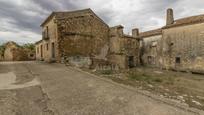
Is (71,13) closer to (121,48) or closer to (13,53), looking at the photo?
(121,48)

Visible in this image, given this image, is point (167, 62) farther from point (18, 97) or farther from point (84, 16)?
point (18, 97)

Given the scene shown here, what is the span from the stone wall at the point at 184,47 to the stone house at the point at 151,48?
1.21 metres

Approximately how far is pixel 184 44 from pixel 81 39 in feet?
39.8

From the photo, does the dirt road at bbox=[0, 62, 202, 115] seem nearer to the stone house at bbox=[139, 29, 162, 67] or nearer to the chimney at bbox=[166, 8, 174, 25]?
the stone house at bbox=[139, 29, 162, 67]

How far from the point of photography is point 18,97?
17.3 feet

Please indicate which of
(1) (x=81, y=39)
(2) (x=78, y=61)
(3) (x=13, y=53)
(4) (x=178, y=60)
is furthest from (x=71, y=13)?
(3) (x=13, y=53)

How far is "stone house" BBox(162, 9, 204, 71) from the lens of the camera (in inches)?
618

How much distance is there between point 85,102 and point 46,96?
5.38ft

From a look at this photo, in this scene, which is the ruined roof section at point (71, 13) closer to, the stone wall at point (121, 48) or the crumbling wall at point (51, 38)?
the crumbling wall at point (51, 38)

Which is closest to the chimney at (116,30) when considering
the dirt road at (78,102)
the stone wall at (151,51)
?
the stone wall at (151,51)

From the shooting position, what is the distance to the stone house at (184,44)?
15.7 metres

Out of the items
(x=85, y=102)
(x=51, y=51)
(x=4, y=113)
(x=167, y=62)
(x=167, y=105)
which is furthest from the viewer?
(x=167, y=62)

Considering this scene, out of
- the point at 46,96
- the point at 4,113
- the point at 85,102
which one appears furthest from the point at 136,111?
the point at 4,113

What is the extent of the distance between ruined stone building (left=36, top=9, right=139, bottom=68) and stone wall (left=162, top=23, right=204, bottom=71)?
637 centimetres
